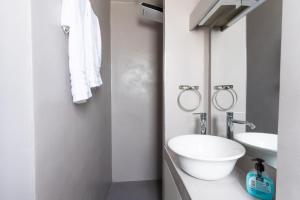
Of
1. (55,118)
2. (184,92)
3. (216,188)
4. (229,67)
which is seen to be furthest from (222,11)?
(55,118)

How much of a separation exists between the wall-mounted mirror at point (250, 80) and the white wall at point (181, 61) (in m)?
0.13

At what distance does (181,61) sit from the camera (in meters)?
1.68

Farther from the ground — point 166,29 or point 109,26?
point 109,26

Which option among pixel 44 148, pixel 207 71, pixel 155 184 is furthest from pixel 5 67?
pixel 155 184

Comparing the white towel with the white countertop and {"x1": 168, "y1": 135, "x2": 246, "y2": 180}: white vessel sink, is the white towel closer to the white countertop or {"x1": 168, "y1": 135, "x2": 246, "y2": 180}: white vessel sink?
{"x1": 168, "y1": 135, "x2": 246, "y2": 180}: white vessel sink

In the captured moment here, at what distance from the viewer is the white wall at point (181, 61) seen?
1655mm

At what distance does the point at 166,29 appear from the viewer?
1649 mm

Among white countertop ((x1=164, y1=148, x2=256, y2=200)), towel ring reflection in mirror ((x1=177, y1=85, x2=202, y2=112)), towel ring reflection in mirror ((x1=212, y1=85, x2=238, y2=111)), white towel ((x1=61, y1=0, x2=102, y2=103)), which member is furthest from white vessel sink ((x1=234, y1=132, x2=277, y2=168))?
white towel ((x1=61, y1=0, x2=102, y2=103))

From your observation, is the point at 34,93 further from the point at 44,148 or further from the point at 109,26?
the point at 109,26

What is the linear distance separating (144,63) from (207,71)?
1.18 meters

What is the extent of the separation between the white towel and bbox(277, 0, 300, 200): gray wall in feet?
3.02

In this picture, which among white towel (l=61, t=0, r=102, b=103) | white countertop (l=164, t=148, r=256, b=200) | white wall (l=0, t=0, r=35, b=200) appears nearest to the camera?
white wall (l=0, t=0, r=35, b=200)

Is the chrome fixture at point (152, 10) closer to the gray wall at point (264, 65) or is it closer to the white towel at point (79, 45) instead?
the white towel at point (79, 45)

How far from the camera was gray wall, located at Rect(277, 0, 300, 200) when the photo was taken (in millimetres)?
491
